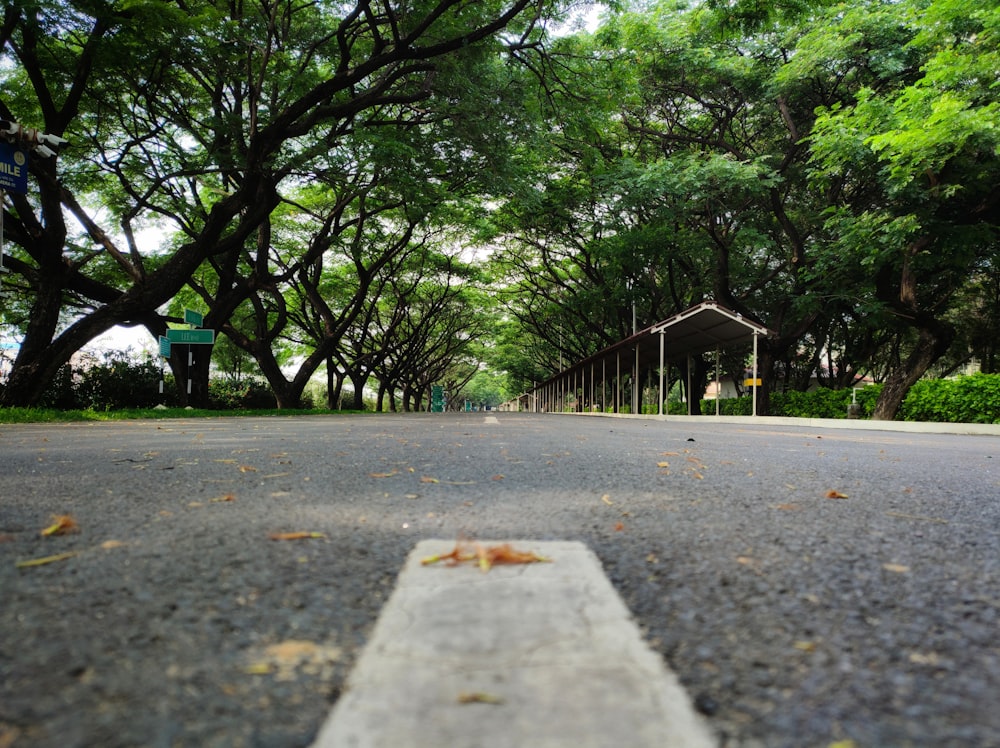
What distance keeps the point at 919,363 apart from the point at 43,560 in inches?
610

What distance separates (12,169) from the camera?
8422 mm

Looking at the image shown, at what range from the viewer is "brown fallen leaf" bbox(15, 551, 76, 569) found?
4.99 feet

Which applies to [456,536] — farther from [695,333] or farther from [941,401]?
[695,333]

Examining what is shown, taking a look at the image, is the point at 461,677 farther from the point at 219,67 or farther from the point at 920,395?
the point at 920,395

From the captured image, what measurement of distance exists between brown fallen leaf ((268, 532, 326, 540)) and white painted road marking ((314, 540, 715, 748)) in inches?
22.4

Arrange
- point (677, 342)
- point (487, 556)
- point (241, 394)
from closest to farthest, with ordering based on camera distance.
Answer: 1. point (487, 556)
2. point (677, 342)
3. point (241, 394)

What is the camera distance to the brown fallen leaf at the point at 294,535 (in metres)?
1.78

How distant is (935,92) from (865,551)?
1209 centimetres

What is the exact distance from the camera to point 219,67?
1078cm

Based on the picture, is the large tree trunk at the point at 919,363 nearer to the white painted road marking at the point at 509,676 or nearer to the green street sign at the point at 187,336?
the white painted road marking at the point at 509,676

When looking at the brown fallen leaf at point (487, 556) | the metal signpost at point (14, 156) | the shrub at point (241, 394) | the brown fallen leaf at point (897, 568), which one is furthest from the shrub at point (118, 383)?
the brown fallen leaf at point (897, 568)

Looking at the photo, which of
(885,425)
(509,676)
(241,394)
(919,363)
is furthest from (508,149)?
(241,394)

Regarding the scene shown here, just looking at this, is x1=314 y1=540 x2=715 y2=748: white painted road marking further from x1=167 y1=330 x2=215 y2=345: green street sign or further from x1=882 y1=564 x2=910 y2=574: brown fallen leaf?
x1=167 y1=330 x2=215 y2=345: green street sign

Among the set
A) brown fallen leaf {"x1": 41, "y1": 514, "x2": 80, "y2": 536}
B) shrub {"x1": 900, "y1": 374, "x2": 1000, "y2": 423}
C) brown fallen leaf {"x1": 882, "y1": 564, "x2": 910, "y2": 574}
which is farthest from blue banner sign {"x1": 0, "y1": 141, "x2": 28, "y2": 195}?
shrub {"x1": 900, "y1": 374, "x2": 1000, "y2": 423}
